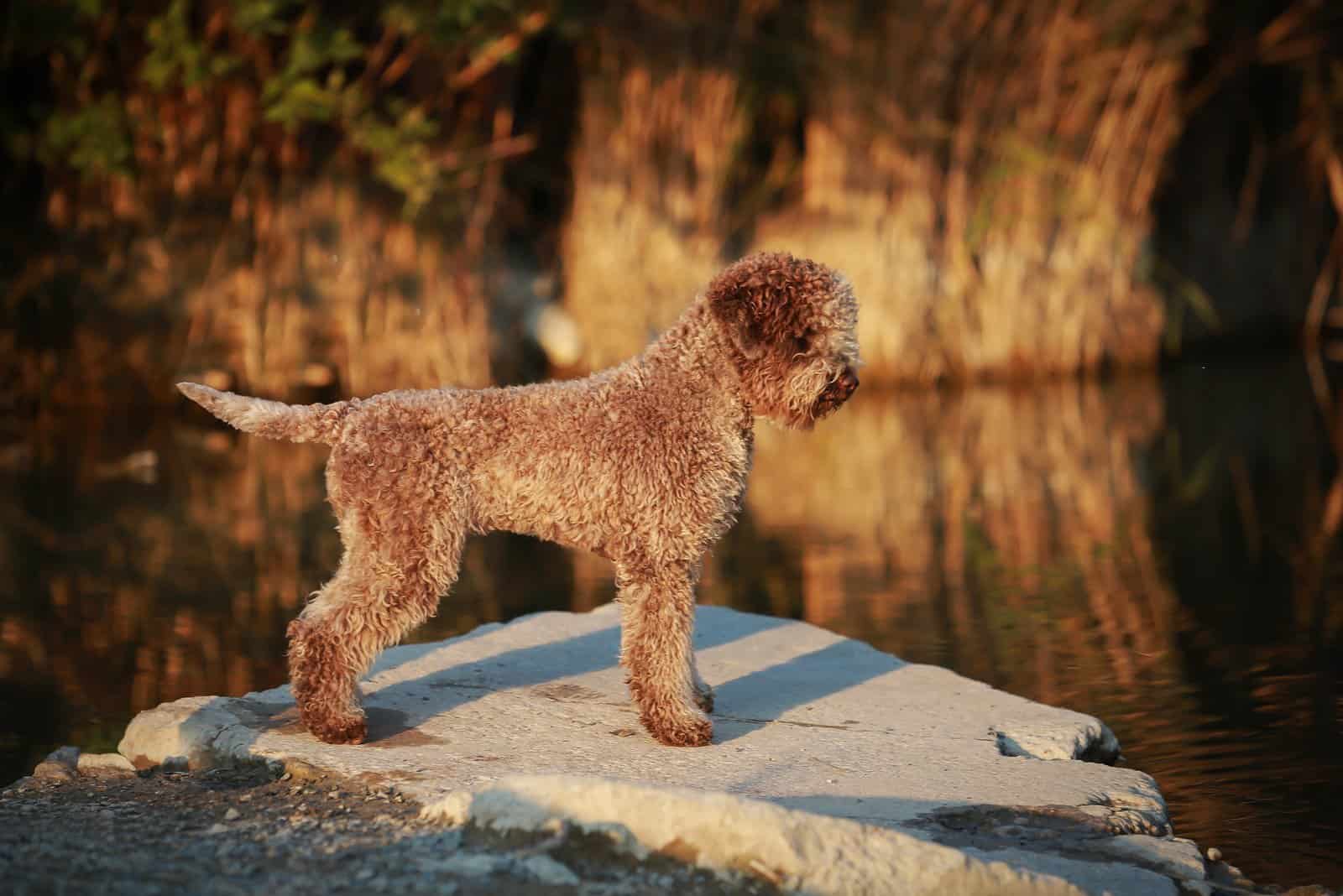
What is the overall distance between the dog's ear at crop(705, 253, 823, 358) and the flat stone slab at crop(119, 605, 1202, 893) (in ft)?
4.80

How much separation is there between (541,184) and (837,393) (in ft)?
50.2

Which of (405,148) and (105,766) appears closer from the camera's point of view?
(105,766)

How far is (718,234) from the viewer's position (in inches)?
784

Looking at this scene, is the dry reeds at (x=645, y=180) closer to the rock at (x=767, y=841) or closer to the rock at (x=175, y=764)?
the rock at (x=175, y=764)

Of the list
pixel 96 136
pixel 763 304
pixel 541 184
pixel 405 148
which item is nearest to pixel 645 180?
pixel 541 184

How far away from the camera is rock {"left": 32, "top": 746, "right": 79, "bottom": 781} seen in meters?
6.14

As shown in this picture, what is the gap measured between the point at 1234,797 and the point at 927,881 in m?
2.02

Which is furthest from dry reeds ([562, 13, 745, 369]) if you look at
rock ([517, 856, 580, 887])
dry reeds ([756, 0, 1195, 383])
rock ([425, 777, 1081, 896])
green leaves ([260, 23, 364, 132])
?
rock ([517, 856, 580, 887])

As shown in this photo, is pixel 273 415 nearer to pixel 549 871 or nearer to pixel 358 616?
pixel 358 616

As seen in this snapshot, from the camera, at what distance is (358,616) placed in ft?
19.6

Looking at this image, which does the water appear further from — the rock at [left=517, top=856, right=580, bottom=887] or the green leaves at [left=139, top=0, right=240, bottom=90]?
the green leaves at [left=139, top=0, right=240, bottom=90]

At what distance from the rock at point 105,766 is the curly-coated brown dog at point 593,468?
27.8 inches

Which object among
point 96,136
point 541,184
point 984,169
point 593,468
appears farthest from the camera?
point 541,184

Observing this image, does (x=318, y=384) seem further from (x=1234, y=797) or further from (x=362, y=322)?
(x=1234, y=797)
